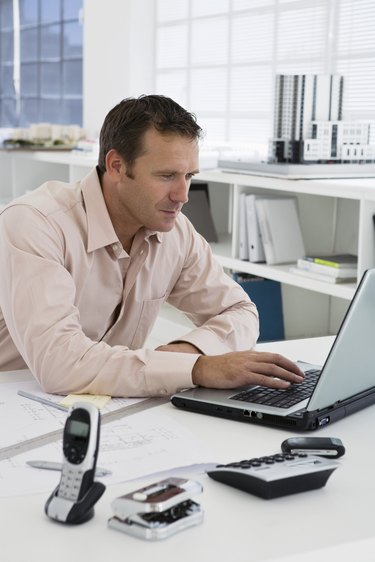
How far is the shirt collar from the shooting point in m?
1.90

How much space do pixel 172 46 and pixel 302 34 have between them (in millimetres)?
1244

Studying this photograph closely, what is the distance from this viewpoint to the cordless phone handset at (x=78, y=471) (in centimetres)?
107

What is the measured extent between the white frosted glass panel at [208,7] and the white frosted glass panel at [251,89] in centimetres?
34

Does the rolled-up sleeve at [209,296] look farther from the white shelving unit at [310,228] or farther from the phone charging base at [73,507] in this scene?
the phone charging base at [73,507]

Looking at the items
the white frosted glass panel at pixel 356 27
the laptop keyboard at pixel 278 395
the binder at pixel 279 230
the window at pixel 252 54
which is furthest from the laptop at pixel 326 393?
the white frosted glass panel at pixel 356 27

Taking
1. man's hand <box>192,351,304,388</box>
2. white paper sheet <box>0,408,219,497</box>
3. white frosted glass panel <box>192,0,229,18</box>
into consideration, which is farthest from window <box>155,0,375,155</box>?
white paper sheet <box>0,408,219,497</box>

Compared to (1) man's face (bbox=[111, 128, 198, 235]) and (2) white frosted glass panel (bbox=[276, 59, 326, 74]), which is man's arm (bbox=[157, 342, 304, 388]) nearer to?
(1) man's face (bbox=[111, 128, 198, 235])

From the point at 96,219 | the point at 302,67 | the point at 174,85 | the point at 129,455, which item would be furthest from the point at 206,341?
the point at 174,85

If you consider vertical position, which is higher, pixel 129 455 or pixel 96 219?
pixel 96 219

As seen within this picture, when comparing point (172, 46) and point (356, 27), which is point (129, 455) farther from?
point (172, 46)

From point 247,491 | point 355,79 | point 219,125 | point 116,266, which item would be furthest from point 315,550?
point 219,125

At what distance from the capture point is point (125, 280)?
2.01 meters

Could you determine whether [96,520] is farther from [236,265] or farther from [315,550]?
[236,265]

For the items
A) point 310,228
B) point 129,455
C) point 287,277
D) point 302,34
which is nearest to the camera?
point 129,455
